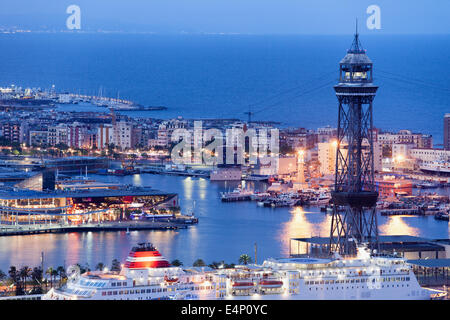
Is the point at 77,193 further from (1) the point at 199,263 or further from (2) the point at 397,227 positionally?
(1) the point at 199,263

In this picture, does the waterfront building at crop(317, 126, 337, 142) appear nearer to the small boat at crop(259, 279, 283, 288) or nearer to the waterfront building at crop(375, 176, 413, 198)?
the waterfront building at crop(375, 176, 413, 198)

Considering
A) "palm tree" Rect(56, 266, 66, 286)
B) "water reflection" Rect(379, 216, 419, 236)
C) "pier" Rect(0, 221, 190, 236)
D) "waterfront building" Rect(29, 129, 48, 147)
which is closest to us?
"palm tree" Rect(56, 266, 66, 286)

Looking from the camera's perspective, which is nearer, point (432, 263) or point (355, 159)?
point (432, 263)

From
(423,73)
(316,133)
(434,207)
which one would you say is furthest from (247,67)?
(434,207)

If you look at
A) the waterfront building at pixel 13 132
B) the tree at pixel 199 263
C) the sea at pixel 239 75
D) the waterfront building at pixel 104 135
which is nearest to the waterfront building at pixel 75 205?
the tree at pixel 199 263

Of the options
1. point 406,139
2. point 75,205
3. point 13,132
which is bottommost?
point 75,205

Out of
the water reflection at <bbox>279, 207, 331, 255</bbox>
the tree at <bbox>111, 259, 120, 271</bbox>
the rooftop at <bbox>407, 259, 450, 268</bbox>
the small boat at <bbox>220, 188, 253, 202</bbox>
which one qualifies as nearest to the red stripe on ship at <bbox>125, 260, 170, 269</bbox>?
the tree at <bbox>111, 259, 120, 271</bbox>

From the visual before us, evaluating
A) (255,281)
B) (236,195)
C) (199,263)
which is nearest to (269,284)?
(255,281)
